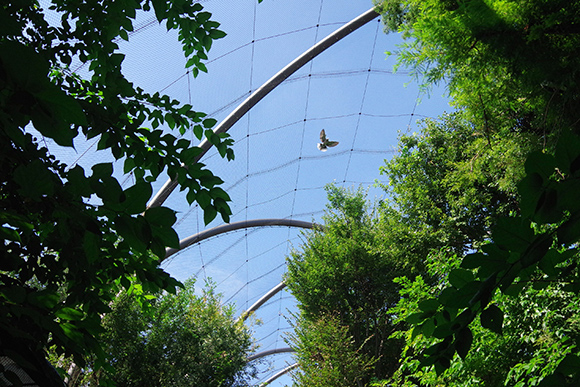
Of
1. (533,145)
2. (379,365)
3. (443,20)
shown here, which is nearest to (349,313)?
(379,365)

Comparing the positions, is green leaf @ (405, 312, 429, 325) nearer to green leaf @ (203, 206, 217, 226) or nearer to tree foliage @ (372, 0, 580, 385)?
tree foliage @ (372, 0, 580, 385)

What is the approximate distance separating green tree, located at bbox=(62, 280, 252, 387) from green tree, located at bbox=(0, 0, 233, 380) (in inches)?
343

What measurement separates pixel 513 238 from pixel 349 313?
12.7 metres

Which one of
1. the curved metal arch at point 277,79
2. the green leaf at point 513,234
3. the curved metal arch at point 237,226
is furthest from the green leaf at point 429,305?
the curved metal arch at point 237,226

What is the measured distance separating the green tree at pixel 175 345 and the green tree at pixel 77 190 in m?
8.71

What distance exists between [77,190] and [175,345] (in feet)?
39.0

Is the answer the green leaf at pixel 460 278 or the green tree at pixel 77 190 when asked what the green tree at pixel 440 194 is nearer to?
the green tree at pixel 77 190

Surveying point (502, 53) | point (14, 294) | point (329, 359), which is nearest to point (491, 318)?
point (14, 294)

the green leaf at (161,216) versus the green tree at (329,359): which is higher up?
the green tree at (329,359)

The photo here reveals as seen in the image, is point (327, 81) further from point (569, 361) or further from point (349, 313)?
point (569, 361)

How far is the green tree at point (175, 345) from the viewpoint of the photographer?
34.6 ft

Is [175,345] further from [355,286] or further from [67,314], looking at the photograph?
[67,314]

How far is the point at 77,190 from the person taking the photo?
2.13 ft

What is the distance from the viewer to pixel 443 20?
431cm
